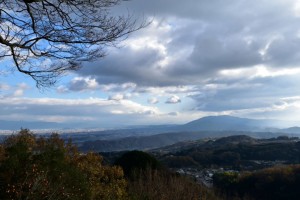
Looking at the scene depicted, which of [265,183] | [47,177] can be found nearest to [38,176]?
[47,177]

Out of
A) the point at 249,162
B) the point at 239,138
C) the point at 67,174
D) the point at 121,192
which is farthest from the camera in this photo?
the point at 239,138

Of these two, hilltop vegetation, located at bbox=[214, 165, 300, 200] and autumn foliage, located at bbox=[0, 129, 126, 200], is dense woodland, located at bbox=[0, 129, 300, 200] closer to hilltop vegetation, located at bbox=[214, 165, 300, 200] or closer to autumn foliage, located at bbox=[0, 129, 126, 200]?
autumn foliage, located at bbox=[0, 129, 126, 200]

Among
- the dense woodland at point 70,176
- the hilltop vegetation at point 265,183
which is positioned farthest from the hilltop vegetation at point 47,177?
the hilltop vegetation at point 265,183

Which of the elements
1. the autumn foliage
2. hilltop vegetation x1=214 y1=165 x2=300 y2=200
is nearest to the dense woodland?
the autumn foliage

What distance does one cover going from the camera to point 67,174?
8.61 metres

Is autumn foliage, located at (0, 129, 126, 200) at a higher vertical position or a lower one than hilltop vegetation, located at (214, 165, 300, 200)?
higher

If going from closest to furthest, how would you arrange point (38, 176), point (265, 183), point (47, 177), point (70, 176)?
point (38, 176), point (47, 177), point (70, 176), point (265, 183)

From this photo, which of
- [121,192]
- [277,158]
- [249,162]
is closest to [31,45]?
[121,192]

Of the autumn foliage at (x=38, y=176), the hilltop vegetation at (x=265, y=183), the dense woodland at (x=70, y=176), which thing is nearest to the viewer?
the autumn foliage at (x=38, y=176)

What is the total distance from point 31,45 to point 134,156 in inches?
739

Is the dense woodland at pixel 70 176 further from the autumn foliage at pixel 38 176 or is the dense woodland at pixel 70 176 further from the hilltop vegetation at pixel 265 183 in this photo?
A: the hilltop vegetation at pixel 265 183

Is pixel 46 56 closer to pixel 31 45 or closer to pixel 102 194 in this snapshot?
pixel 31 45

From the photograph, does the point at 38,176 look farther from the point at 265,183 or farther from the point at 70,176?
the point at 265,183

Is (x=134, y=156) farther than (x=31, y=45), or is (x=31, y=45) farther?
(x=134, y=156)
